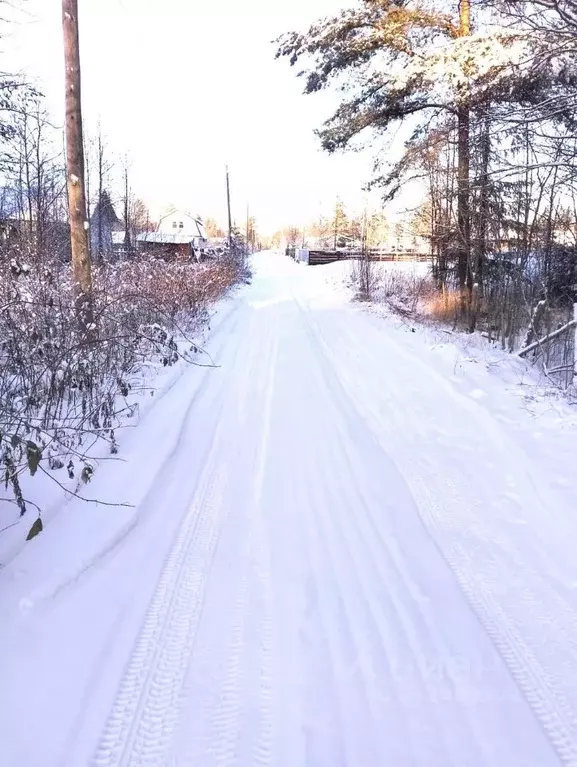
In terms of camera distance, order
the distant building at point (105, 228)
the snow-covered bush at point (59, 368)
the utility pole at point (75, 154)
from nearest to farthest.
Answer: the snow-covered bush at point (59, 368) → the utility pole at point (75, 154) → the distant building at point (105, 228)

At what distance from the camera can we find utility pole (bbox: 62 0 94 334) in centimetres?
695

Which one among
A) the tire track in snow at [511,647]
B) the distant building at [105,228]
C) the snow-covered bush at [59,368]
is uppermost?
the distant building at [105,228]

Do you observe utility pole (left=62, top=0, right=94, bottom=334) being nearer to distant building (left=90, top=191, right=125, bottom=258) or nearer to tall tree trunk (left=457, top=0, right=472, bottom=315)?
tall tree trunk (left=457, top=0, right=472, bottom=315)

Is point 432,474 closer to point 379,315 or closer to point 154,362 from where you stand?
point 154,362

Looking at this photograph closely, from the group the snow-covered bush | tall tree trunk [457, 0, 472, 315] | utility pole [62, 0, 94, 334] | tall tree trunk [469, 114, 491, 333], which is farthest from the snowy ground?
tall tree trunk [457, 0, 472, 315]

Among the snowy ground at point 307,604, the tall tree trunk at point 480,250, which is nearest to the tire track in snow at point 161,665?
the snowy ground at point 307,604

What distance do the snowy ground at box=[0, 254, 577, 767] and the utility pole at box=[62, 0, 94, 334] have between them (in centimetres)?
343

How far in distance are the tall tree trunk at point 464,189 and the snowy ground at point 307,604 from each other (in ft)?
23.5

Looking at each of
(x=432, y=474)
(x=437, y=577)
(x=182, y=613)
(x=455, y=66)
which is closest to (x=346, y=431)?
(x=432, y=474)

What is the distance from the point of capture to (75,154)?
23.5 ft

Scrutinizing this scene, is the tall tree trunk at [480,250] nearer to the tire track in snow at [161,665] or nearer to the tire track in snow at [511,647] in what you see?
the tire track in snow at [511,647]

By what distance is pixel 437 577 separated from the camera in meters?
2.83

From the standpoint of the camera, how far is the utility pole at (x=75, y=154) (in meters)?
6.95

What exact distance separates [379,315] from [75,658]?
12265mm
